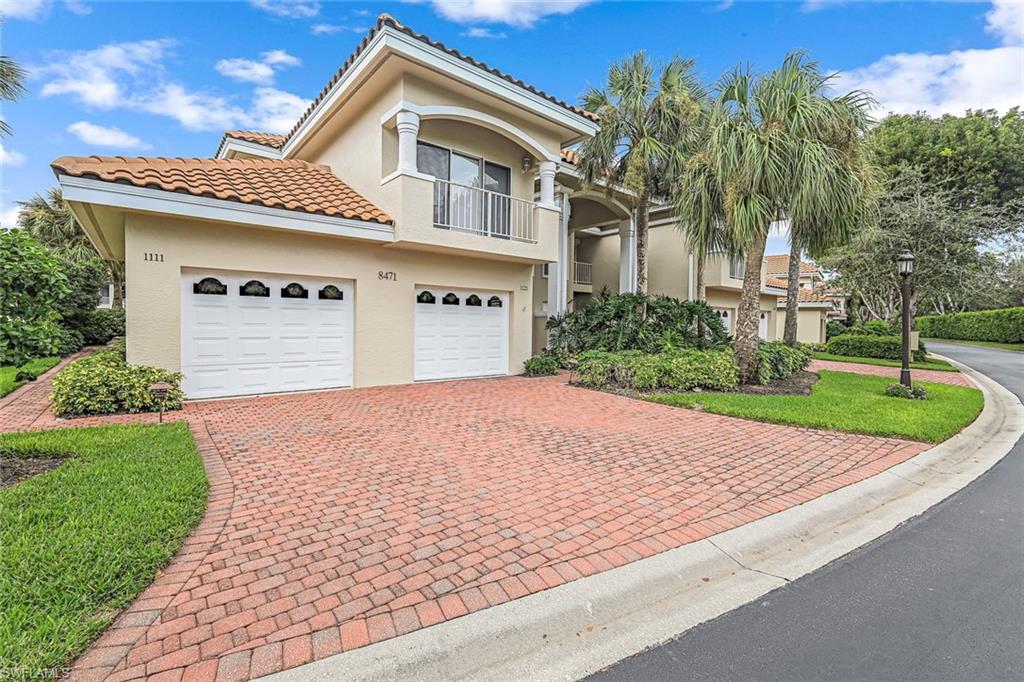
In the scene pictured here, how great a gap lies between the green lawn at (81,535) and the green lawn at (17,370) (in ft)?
15.5

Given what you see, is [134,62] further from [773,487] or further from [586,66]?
[773,487]

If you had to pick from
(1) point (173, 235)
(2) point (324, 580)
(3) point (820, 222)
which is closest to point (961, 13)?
(3) point (820, 222)

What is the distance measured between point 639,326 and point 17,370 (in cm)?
1497

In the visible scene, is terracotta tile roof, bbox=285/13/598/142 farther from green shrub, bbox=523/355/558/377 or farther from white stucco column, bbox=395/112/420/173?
green shrub, bbox=523/355/558/377

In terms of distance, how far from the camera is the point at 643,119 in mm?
13102

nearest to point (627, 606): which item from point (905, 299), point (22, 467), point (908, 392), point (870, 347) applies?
point (22, 467)

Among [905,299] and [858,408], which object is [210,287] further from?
[905,299]

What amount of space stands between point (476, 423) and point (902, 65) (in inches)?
591

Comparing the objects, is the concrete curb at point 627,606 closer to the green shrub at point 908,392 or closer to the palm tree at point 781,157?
the green shrub at point 908,392

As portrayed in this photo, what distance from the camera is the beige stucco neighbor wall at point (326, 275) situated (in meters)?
8.22

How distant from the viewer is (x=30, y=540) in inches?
127

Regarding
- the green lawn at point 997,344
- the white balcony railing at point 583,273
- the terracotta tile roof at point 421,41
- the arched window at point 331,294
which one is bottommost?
the green lawn at point 997,344

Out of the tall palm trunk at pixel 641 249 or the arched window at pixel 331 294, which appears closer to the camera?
the arched window at pixel 331 294

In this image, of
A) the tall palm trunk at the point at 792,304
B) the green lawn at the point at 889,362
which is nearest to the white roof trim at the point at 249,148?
the tall palm trunk at the point at 792,304
